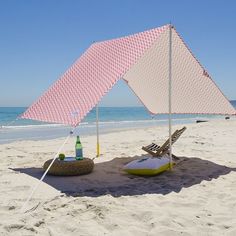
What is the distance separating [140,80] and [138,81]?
0.06m

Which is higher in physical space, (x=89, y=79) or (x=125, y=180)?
(x=89, y=79)

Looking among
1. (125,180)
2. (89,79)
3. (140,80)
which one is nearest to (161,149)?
(125,180)

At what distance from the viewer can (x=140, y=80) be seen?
760 cm

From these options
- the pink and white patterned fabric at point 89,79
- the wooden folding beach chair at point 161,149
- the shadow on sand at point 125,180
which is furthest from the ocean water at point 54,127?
the wooden folding beach chair at point 161,149

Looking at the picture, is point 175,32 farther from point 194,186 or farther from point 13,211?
point 13,211

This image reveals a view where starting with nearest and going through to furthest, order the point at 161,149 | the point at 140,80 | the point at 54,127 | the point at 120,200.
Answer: the point at 120,200, the point at 161,149, the point at 140,80, the point at 54,127

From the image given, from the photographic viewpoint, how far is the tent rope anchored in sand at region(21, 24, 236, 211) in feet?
16.7

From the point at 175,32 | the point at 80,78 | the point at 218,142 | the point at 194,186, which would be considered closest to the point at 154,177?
the point at 194,186

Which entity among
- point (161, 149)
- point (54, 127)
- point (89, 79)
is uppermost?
point (89, 79)

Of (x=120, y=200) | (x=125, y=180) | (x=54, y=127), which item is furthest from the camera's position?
(x=54, y=127)

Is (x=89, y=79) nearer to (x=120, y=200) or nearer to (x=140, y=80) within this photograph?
(x=120, y=200)

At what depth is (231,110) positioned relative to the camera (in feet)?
21.8

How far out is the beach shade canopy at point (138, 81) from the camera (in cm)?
508

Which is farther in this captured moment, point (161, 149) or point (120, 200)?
point (161, 149)
